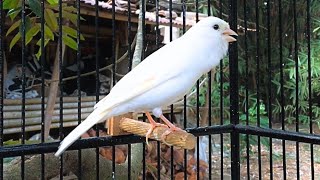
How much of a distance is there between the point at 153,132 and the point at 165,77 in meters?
0.19

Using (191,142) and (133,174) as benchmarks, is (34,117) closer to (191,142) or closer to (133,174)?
(133,174)

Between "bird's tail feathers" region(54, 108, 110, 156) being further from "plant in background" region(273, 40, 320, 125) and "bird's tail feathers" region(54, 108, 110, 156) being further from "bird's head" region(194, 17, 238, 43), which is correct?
"plant in background" region(273, 40, 320, 125)

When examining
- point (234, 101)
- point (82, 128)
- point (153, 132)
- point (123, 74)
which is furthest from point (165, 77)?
point (123, 74)

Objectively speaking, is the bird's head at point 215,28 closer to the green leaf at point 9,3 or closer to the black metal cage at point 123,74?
the black metal cage at point 123,74

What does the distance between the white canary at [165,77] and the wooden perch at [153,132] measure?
1.1 inches

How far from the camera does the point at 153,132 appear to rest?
138cm

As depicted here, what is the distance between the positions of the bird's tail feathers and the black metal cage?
209mm

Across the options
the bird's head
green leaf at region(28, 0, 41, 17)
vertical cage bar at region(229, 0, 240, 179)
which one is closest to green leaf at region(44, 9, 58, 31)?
green leaf at region(28, 0, 41, 17)

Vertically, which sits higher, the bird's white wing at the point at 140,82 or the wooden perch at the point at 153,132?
the bird's white wing at the point at 140,82

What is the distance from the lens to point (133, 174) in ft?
5.97

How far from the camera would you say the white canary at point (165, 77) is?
1.30 m

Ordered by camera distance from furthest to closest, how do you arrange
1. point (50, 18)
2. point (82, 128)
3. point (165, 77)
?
point (50, 18) → point (165, 77) → point (82, 128)

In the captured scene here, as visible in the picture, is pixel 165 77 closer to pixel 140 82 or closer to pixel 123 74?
pixel 140 82

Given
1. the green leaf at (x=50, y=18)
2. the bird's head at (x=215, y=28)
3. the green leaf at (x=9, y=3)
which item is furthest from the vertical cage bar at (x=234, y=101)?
the green leaf at (x=9, y=3)
